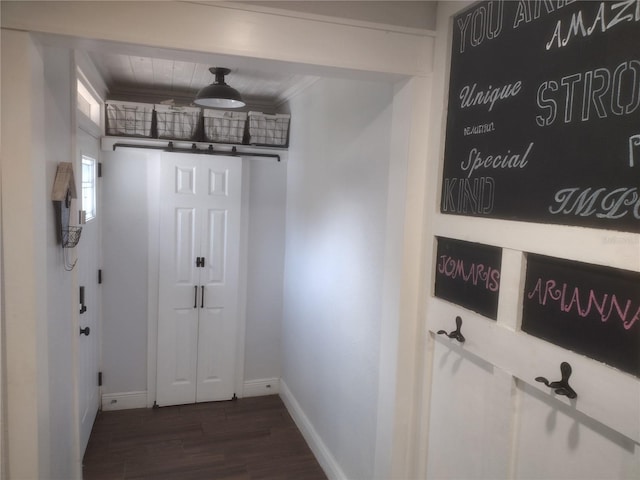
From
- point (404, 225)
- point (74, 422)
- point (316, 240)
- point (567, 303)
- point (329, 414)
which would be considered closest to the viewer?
point (567, 303)

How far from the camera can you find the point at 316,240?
3010 mm

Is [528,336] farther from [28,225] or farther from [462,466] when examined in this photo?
[28,225]

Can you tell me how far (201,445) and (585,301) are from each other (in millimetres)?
2807

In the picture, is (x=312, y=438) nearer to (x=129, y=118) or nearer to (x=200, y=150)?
(x=200, y=150)

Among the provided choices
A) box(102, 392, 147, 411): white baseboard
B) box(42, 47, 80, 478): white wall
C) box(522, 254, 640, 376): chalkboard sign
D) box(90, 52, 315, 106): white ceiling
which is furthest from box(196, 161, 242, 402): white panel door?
box(522, 254, 640, 376): chalkboard sign

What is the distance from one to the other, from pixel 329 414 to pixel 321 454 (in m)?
0.31

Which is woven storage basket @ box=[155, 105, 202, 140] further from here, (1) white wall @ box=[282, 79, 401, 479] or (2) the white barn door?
(1) white wall @ box=[282, 79, 401, 479]

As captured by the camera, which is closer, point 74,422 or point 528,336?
point 528,336

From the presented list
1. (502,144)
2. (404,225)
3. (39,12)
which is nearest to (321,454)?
(404,225)

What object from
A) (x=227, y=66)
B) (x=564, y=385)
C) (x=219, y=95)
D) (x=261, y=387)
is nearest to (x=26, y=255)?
(x=227, y=66)

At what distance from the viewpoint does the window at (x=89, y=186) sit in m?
2.77

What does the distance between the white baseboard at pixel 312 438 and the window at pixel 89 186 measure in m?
1.99

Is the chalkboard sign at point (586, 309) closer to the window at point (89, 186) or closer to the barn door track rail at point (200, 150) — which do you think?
the window at point (89, 186)

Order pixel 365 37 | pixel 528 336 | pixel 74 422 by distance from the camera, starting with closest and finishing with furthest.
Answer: pixel 528 336 < pixel 365 37 < pixel 74 422
